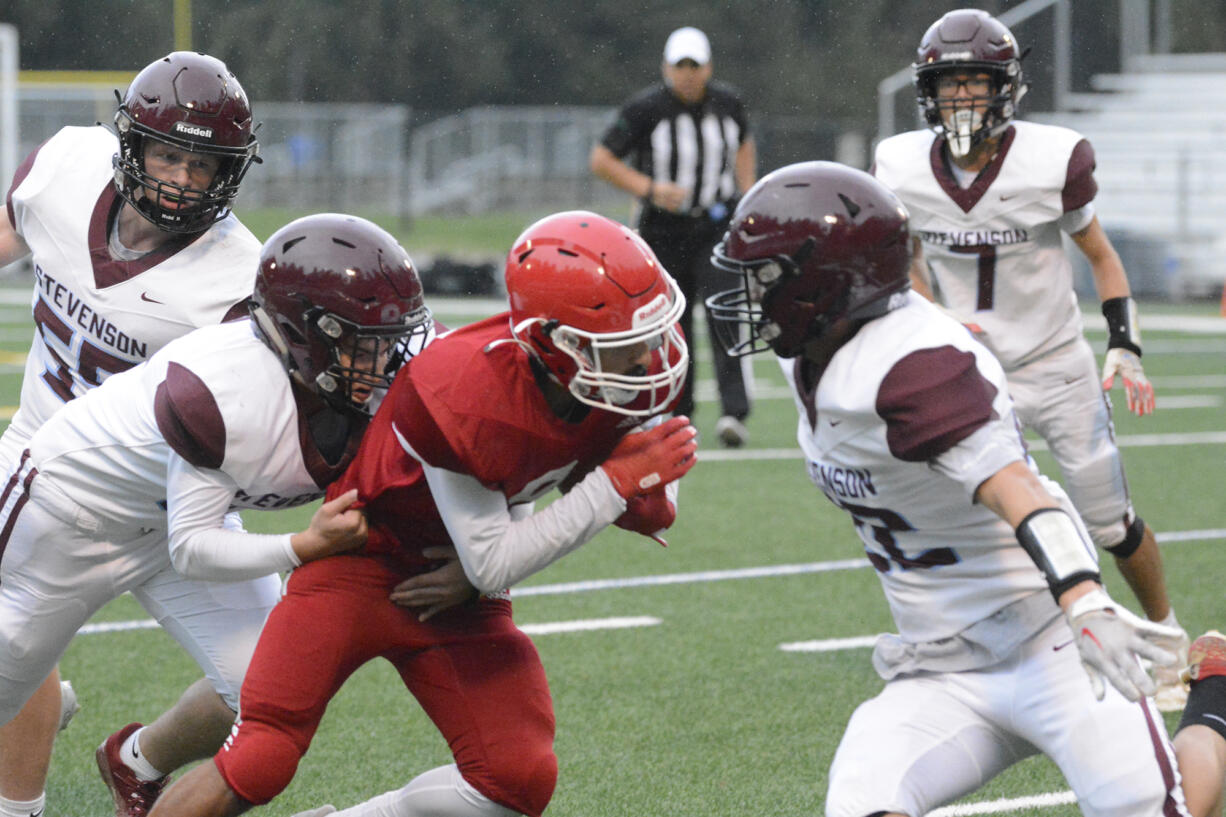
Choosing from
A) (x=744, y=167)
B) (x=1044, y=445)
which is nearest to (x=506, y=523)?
(x=744, y=167)

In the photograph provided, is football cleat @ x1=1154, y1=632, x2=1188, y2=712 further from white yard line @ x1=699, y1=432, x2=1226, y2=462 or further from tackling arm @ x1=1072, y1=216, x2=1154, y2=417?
white yard line @ x1=699, y1=432, x2=1226, y2=462

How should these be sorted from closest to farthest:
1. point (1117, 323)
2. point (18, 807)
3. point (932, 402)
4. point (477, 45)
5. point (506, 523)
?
point (932, 402) → point (506, 523) → point (18, 807) → point (1117, 323) → point (477, 45)

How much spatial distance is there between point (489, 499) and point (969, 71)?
2.21 meters

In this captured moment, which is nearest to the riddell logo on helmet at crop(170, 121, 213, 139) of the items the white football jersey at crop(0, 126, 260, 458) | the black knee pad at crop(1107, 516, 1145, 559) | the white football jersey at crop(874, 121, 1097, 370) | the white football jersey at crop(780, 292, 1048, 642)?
the white football jersey at crop(0, 126, 260, 458)

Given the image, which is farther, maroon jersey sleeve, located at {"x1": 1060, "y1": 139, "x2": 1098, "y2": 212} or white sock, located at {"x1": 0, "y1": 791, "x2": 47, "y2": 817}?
maroon jersey sleeve, located at {"x1": 1060, "y1": 139, "x2": 1098, "y2": 212}

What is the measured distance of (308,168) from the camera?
26.0 m

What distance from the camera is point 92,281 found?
10.9ft

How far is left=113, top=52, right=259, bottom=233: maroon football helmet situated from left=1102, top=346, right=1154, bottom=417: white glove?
2.24 metres

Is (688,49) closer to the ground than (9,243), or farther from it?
farther from it

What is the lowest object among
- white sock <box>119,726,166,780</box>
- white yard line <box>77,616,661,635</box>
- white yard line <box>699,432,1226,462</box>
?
white yard line <box>699,432,1226,462</box>

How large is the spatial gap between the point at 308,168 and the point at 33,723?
23.4m

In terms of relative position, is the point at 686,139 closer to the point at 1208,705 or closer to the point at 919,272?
the point at 919,272

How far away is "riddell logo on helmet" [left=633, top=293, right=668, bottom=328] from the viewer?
2.58 meters

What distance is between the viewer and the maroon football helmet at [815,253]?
2582mm
